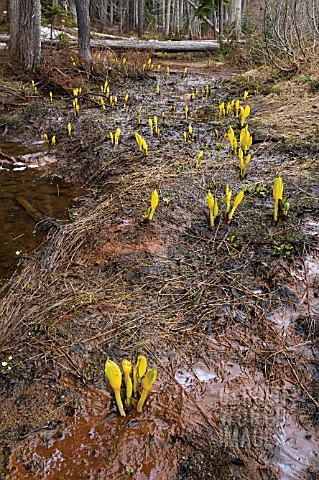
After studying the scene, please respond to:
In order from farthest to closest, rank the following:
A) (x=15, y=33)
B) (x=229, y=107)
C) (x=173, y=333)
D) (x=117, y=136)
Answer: (x=15, y=33), (x=229, y=107), (x=117, y=136), (x=173, y=333)

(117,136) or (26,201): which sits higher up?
(117,136)

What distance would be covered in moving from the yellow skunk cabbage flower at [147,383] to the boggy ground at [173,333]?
0.06 meters

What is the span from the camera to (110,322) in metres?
2.41

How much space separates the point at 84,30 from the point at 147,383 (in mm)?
11309

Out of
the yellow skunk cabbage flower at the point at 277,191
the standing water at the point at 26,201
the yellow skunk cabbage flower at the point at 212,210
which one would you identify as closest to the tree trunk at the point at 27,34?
the standing water at the point at 26,201

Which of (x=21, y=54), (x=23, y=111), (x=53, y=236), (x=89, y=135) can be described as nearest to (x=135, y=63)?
(x=21, y=54)

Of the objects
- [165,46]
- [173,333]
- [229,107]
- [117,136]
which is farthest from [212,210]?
[165,46]

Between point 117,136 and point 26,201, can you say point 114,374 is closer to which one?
point 26,201

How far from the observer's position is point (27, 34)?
9680 millimetres

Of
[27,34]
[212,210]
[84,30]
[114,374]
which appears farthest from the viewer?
[84,30]

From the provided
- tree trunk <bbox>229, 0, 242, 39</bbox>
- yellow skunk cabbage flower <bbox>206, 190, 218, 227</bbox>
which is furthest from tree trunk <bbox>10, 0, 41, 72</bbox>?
tree trunk <bbox>229, 0, 242, 39</bbox>

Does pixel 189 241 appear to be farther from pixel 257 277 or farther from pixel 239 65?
pixel 239 65

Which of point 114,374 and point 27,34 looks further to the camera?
point 27,34

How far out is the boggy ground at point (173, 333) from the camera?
171cm
